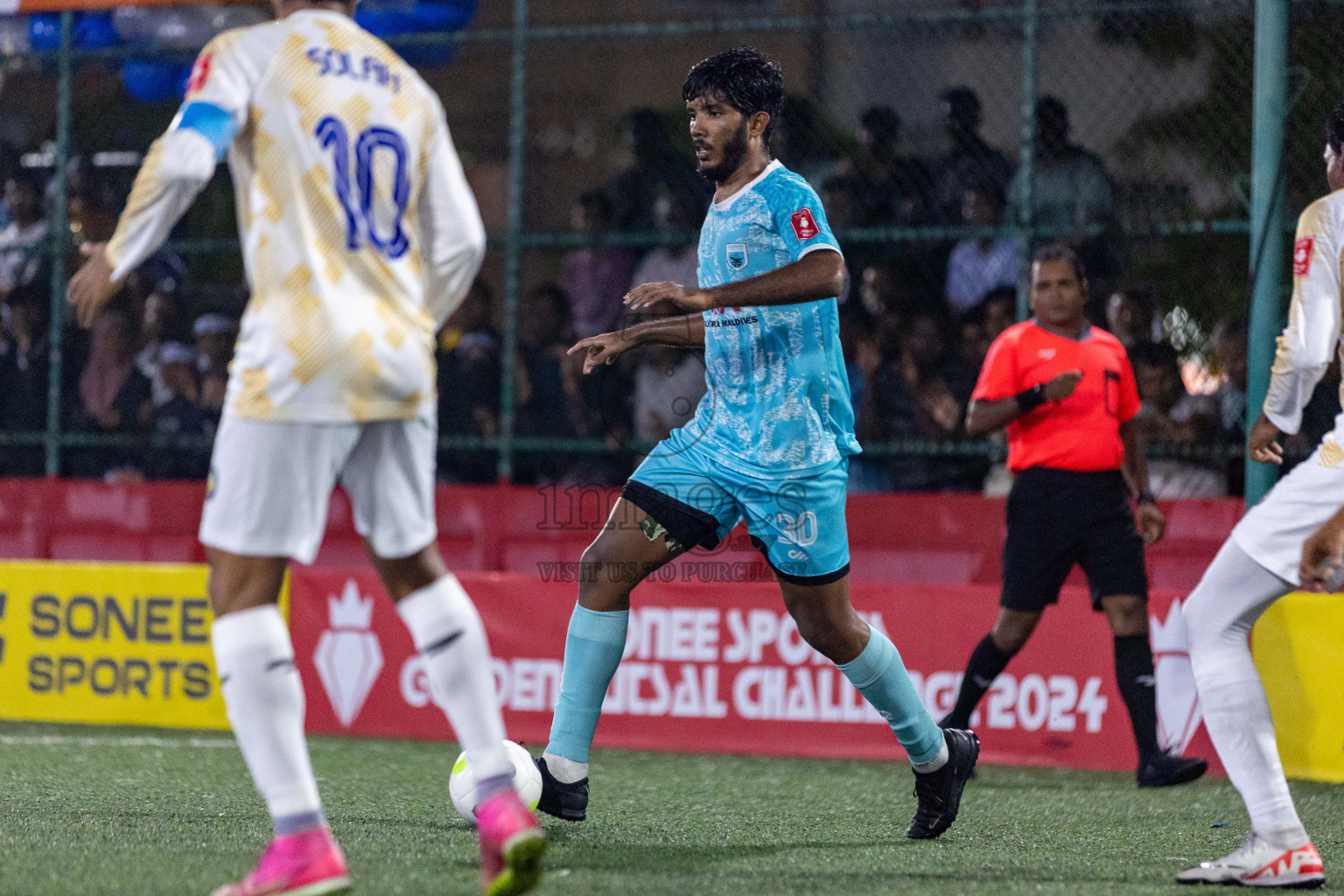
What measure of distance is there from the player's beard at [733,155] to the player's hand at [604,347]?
751mm

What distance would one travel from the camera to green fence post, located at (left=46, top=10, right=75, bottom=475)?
9828 millimetres

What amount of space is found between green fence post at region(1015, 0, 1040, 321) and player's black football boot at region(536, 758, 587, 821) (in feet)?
13.8

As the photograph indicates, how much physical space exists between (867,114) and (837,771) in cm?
420

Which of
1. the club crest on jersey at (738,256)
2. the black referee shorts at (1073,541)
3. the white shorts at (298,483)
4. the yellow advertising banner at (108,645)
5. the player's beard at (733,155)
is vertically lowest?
the yellow advertising banner at (108,645)

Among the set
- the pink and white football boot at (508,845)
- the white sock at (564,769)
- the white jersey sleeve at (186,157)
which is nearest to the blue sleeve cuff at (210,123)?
the white jersey sleeve at (186,157)

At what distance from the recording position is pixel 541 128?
56.9ft

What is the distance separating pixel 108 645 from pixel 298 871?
496 cm

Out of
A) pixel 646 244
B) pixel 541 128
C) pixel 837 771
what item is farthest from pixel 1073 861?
pixel 541 128

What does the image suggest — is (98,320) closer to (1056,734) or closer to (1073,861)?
(1056,734)

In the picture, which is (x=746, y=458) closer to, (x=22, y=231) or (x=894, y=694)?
(x=894, y=694)

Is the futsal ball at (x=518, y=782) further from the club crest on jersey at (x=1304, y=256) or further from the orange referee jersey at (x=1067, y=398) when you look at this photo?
the orange referee jersey at (x=1067, y=398)

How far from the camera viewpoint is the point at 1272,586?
4117 mm

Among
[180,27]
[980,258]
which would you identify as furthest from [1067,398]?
[180,27]

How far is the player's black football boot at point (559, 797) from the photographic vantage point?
4.68 metres
